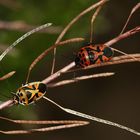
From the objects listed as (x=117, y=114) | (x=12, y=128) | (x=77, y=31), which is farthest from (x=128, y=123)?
(x=77, y=31)

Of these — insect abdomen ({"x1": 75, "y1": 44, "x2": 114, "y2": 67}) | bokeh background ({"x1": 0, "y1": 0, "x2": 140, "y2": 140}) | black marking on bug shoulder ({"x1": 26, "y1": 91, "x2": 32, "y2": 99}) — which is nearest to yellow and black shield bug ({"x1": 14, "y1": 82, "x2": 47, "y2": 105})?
black marking on bug shoulder ({"x1": 26, "y1": 91, "x2": 32, "y2": 99})

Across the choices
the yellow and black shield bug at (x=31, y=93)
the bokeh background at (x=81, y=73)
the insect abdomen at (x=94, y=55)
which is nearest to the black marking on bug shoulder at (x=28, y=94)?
the yellow and black shield bug at (x=31, y=93)

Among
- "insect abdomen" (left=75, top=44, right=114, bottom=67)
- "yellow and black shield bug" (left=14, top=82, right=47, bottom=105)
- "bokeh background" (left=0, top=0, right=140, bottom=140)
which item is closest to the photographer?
"yellow and black shield bug" (left=14, top=82, right=47, bottom=105)

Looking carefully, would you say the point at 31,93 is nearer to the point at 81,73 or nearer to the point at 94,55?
the point at 94,55

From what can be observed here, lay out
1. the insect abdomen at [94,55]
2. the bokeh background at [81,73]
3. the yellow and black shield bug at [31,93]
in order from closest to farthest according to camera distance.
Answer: the yellow and black shield bug at [31,93], the insect abdomen at [94,55], the bokeh background at [81,73]

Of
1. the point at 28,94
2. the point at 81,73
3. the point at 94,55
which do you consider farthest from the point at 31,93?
the point at 81,73

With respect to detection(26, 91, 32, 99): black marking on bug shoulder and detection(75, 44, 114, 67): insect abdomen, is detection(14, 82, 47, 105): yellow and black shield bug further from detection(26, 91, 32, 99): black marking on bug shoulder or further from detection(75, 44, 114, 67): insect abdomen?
detection(75, 44, 114, 67): insect abdomen

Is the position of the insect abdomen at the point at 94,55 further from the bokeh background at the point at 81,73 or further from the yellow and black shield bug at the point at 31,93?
the bokeh background at the point at 81,73

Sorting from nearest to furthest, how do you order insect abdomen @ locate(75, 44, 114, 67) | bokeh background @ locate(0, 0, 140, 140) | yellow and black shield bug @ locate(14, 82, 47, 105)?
yellow and black shield bug @ locate(14, 82, 47, 105)
insect abdomen @ locate(75, 44, 114, 67)
bokeh background @ locate(0, 0, 140, 140)
